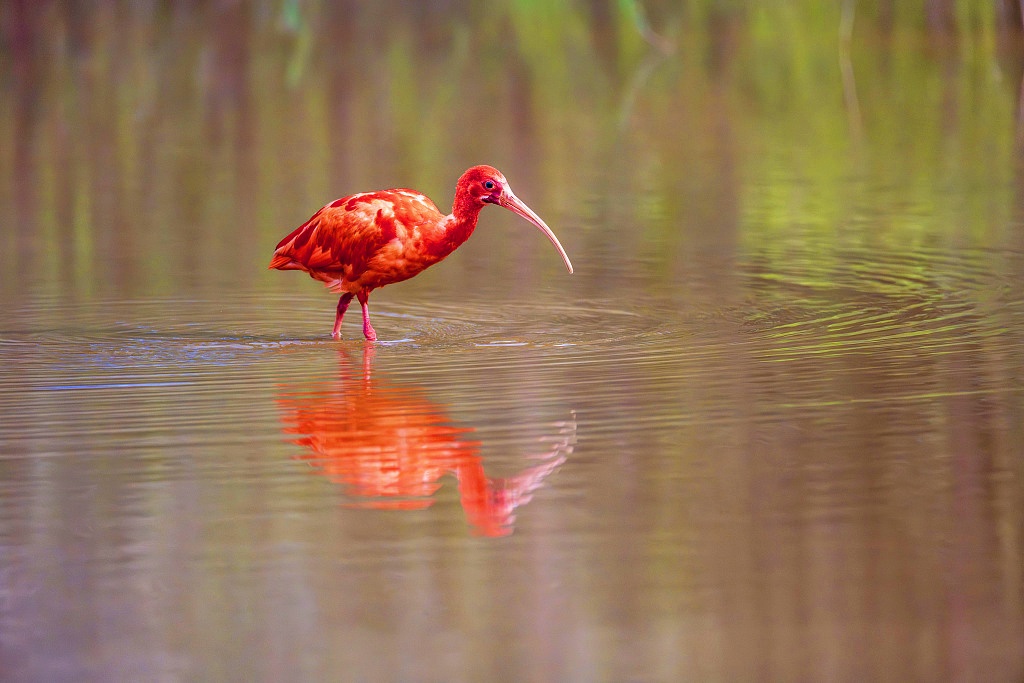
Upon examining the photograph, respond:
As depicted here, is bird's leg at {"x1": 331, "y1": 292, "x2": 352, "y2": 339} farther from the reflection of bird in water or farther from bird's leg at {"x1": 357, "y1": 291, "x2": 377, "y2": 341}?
the reflection of bird in water

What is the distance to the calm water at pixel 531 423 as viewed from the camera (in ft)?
18.3

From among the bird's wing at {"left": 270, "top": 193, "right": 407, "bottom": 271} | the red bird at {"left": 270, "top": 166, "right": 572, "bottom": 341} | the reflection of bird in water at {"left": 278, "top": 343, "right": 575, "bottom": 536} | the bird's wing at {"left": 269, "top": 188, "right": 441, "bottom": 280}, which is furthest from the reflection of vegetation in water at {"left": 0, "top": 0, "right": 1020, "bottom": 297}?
the reflection of bird in water at {"left": 278, "top": 343, "right": 575, "bottom": 536}

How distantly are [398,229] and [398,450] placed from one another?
3.22 m

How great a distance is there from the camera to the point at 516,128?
23.2 meters

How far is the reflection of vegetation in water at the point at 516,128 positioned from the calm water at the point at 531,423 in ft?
0.39

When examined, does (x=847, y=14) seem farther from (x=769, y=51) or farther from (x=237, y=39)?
(x=237, y=39)

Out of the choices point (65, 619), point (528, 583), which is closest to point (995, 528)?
point (528, 583)

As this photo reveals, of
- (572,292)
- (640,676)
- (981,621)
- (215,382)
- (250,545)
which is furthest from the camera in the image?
(572,292)

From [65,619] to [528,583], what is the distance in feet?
4.62

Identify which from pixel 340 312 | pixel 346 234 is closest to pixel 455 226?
pixel 346 234

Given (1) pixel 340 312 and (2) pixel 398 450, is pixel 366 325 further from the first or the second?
(2) pixel 398 450

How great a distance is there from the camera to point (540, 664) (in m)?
5.27

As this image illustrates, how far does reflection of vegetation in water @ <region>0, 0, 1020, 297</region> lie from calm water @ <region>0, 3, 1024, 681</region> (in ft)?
0.39

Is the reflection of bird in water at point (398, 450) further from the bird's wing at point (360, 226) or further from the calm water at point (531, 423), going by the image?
the bird's wing at point (360, 226)
